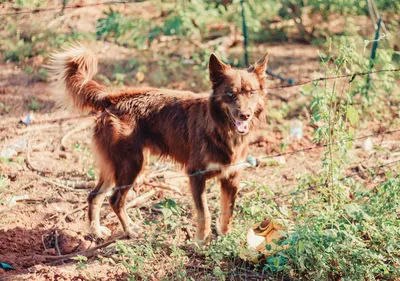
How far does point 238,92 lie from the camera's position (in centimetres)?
541

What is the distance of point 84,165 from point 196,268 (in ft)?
8.95

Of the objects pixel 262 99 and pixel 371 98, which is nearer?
pixel 262 99

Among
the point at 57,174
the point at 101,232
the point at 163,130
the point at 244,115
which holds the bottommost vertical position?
the point at 101,232

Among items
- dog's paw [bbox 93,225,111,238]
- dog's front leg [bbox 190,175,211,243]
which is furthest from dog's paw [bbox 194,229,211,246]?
dog's paw [bbox 93,225,111,238]

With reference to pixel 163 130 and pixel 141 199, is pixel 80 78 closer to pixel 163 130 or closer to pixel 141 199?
pixel 163 130

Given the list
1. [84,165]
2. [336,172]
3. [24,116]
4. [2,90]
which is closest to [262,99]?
[336,172]

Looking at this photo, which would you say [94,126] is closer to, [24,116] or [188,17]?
Result: [24,116]

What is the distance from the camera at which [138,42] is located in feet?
32.6

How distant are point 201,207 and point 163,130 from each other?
35.3 inches

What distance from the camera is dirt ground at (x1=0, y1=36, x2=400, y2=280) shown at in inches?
220

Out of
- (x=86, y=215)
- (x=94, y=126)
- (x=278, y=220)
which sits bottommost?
(x=86, y=215)

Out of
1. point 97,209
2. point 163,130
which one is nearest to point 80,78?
point 163,130

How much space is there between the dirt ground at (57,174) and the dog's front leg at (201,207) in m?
0.21

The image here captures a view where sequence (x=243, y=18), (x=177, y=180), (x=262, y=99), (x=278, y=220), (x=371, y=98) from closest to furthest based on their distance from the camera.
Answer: (x=278, y=220), (x=262, y=99), (x=177, y=180), (x=371, y=98), (x=243, y=18)
